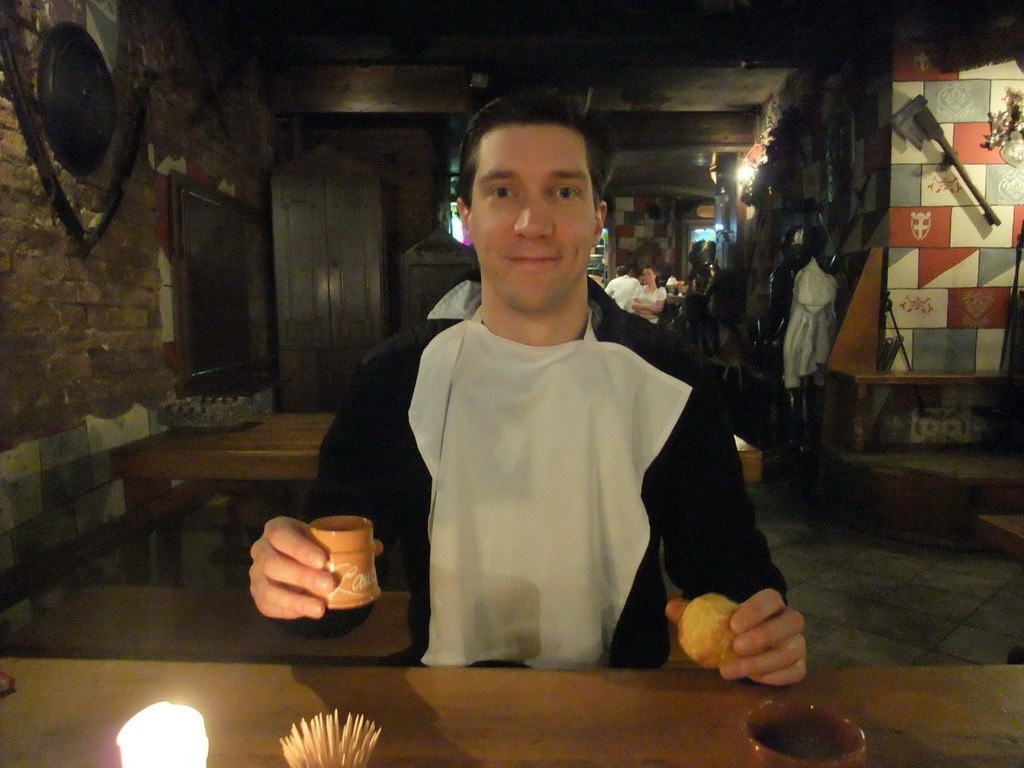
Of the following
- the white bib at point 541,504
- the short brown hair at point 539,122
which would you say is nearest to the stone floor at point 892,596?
the white bib at point 541,504

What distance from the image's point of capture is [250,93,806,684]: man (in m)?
1.42

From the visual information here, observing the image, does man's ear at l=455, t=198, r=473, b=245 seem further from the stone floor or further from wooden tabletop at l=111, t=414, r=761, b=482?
the stone floor

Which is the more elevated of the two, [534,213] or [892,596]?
[534,213]

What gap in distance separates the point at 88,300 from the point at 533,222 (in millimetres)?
2186

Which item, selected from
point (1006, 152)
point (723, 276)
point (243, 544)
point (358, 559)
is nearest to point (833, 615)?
point (243, 544)

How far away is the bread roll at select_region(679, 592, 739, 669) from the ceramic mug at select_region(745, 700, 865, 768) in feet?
0.92

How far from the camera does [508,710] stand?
3.25ft

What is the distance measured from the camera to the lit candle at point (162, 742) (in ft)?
2.43

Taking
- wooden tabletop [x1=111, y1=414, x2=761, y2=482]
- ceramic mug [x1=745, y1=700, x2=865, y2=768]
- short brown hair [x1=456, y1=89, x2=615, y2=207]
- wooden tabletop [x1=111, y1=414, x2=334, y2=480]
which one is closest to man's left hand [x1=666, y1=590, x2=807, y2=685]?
ceramic mug [x1=745, y1=700, x2=865, y2=768]

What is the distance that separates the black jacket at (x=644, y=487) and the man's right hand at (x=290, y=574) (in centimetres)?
47

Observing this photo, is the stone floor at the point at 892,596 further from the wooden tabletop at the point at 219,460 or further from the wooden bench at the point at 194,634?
the wooden tabletop at the point at 219,460

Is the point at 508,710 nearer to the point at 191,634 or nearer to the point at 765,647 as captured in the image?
the point at 765,647

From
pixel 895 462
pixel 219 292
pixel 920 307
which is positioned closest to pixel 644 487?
pixel 219 292

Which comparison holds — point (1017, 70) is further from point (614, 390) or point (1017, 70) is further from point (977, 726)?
point (977, 726)
